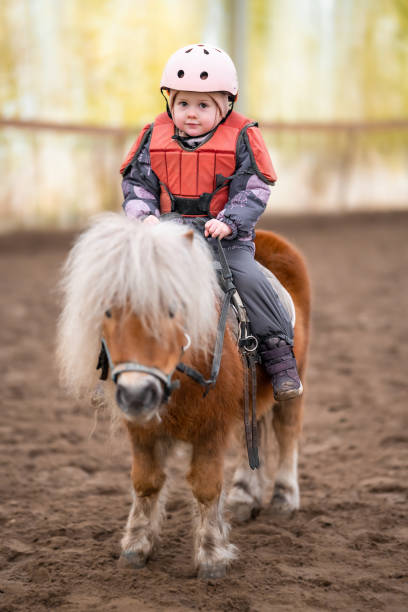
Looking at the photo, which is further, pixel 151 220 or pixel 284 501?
pixel 284 501

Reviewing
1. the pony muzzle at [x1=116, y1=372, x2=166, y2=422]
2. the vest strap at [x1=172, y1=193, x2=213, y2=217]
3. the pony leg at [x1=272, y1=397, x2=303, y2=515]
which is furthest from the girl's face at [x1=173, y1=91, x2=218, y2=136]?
the pony leg at [x1=272, y1=397, x2=303, y2=515]

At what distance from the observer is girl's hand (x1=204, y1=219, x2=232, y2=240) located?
2648 millimetres

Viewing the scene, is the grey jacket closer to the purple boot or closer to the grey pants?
the grey pants

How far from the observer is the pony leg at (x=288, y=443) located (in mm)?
3480

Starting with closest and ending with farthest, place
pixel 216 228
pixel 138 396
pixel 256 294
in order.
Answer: pixel 138 396 → pixel 216 228 → pixel 256 294

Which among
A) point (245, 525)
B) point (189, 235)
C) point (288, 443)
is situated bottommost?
point (245, 525)

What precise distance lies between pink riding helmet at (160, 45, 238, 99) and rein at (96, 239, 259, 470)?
0.62m

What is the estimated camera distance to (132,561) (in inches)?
113

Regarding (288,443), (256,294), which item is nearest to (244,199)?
(256,294)

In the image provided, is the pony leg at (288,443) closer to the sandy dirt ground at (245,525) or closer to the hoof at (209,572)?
the sandy dirt ground at (245,525)

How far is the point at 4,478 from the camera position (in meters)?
3.78

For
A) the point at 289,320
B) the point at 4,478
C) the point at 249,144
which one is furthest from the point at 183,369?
the point at 4,478

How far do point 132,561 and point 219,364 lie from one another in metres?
0.98

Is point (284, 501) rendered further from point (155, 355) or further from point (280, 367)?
point (155, 355)
